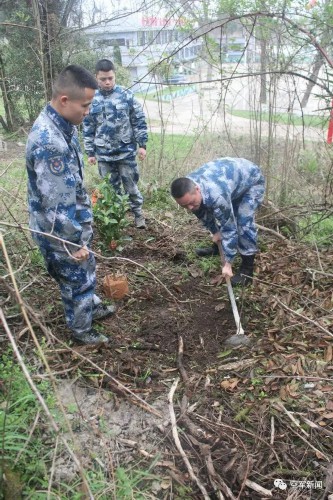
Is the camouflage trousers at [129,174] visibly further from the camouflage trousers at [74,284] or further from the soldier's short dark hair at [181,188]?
the camouflage trousers at [74,284]

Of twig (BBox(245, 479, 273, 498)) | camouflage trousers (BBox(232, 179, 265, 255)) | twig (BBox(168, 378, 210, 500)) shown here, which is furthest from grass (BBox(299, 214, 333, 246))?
twig (BBox(245, 479, 273, 498))

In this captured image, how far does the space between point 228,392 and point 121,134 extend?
3.21 metres

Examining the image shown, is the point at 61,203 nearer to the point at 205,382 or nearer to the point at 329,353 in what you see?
the point at 205,382

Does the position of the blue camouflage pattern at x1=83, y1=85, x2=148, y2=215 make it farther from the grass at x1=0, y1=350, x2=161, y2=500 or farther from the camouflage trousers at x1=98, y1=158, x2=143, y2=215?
the grass at x1=0, y1=350, x2=161, y2=500

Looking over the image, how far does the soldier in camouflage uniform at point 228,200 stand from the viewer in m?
3.25

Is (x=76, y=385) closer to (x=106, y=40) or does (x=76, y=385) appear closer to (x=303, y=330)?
(x=303, y=330)

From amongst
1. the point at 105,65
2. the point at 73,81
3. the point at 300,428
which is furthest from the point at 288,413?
the point at 105,65

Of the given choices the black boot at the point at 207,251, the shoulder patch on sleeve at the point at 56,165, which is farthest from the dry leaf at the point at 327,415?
the black boot at the point at 207,251

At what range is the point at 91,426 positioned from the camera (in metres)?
2.36

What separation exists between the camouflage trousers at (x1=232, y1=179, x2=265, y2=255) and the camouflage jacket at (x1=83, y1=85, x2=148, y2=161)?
170cm

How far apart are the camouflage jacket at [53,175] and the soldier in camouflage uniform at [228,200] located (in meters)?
0.89

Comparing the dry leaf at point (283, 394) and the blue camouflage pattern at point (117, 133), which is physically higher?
the blue camouflage pattern at point (117, 133)

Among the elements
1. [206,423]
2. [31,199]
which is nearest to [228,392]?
[206,423]

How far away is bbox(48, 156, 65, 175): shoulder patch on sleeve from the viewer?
2.41 meters
